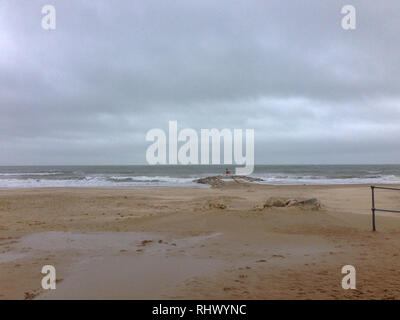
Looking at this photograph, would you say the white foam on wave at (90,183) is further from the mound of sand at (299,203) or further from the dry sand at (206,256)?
the dry sand at (206,256)

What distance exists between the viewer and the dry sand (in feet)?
12.5

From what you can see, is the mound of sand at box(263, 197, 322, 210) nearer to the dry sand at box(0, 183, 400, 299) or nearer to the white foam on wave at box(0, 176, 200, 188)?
the dry sand at box(0, 183, 400, 299)

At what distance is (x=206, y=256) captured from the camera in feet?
17.7

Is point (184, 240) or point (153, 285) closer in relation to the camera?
point (153, 285)

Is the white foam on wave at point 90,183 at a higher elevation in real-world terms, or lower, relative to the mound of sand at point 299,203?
lower

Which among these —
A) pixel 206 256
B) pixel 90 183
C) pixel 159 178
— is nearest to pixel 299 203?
pixel 206 256

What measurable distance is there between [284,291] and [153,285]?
1.67 m

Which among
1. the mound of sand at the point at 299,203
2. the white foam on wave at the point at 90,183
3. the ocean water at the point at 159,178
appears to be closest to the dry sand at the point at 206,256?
the mound of sand at the point at 299,203

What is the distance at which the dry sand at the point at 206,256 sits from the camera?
382cm

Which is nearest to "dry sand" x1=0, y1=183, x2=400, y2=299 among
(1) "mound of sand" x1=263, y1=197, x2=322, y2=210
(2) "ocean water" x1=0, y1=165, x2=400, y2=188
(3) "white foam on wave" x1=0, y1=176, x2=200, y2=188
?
(1) "mound of sand" x1=263, y1=197, x2=322, y2=210

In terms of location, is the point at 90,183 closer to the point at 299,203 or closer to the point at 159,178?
the point at 159,178
